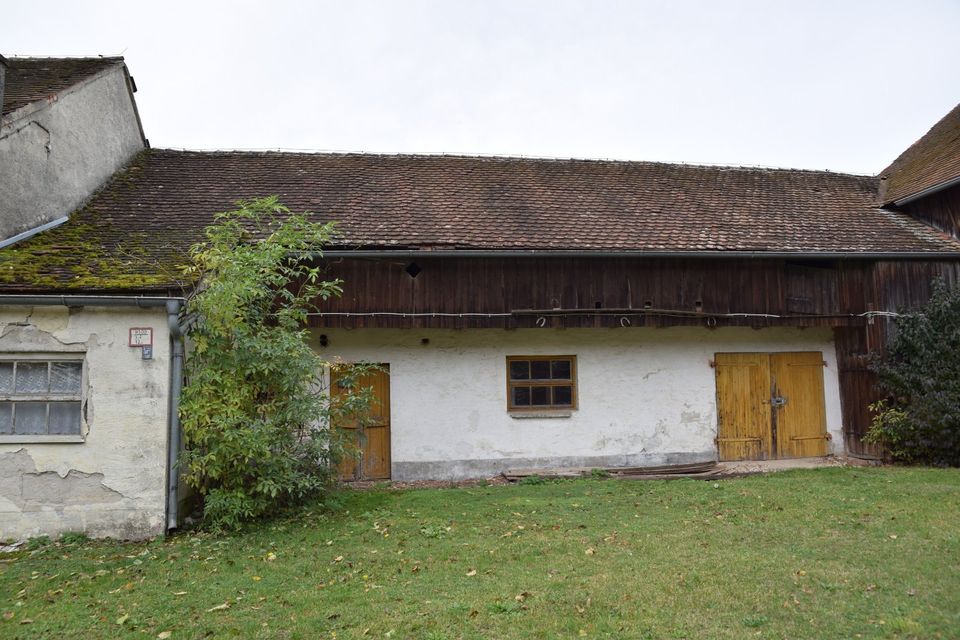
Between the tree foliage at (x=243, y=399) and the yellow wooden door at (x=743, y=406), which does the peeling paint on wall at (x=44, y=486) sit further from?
the yellow wooden door at (x=743, y=406)

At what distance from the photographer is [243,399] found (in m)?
8.12

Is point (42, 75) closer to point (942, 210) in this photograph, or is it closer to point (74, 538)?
point (74, 538)

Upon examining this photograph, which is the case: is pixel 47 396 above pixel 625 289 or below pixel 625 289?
below

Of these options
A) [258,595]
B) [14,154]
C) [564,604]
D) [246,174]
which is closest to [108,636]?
[258,595]

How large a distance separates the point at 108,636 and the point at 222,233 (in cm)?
515

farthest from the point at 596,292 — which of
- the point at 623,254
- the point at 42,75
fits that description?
the point at 42,75

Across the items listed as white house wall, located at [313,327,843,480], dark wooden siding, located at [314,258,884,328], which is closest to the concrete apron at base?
white house wall, located at [313,327,843,480]

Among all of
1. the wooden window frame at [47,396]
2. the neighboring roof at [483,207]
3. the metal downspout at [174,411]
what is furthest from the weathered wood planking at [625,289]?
the wooden window frame at [47,396]

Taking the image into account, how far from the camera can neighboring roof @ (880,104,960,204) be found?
13.7 meters

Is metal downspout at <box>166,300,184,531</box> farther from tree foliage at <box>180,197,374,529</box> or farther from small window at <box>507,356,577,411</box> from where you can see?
small window at <box>507,356,577,411</box>

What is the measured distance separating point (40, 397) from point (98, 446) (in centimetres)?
93

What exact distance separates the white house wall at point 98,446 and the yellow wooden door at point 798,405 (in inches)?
416

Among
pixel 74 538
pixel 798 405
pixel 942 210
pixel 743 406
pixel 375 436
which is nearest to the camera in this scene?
pixel 74 538

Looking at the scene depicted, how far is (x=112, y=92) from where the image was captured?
1387cm
